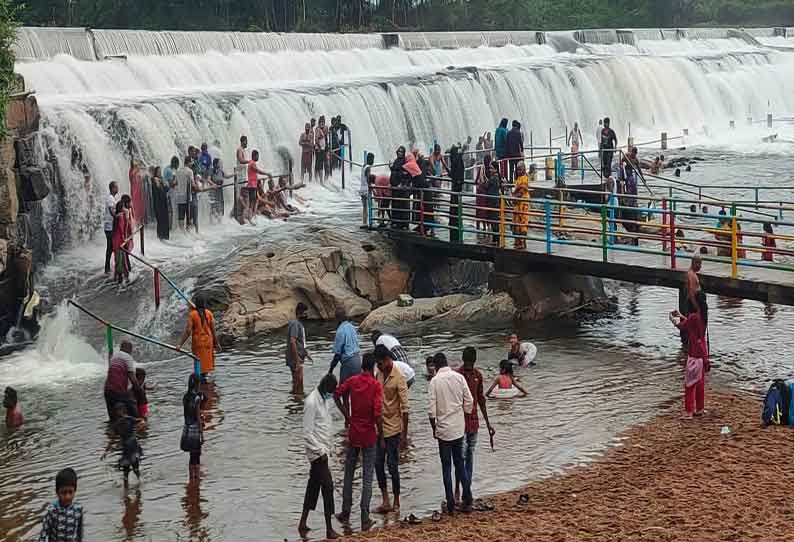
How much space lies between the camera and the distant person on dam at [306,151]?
95.5 feet

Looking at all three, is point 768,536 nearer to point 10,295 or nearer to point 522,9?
point 10,295

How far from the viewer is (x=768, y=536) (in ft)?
34.4

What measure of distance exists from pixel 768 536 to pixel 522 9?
71.1m

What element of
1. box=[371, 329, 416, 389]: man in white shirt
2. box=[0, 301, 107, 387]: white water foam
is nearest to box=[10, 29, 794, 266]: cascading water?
box=[0, 301, 107, 387]: white water foam

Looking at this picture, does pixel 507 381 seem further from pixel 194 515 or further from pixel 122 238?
pixel 122 238

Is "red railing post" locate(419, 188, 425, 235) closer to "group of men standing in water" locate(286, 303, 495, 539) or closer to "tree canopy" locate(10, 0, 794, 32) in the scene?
"group of men standing in water" locate(286, 303, 495, 539)

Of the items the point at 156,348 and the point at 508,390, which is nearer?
the point at 508,390

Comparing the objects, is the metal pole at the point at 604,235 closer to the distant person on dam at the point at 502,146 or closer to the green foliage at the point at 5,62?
the distant person on dam at the point at 502,146

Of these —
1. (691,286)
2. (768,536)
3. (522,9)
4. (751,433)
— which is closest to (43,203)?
(691,286)

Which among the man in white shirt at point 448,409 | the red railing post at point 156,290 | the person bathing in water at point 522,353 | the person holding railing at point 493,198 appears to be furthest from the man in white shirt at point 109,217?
the man in white shirt at point 448,409

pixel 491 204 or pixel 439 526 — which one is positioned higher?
pixel 491 204

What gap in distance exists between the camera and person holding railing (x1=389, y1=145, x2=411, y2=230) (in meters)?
22.1

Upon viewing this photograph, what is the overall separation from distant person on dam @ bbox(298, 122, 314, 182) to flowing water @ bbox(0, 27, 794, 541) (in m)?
0.73

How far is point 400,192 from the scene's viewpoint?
74.1ft
